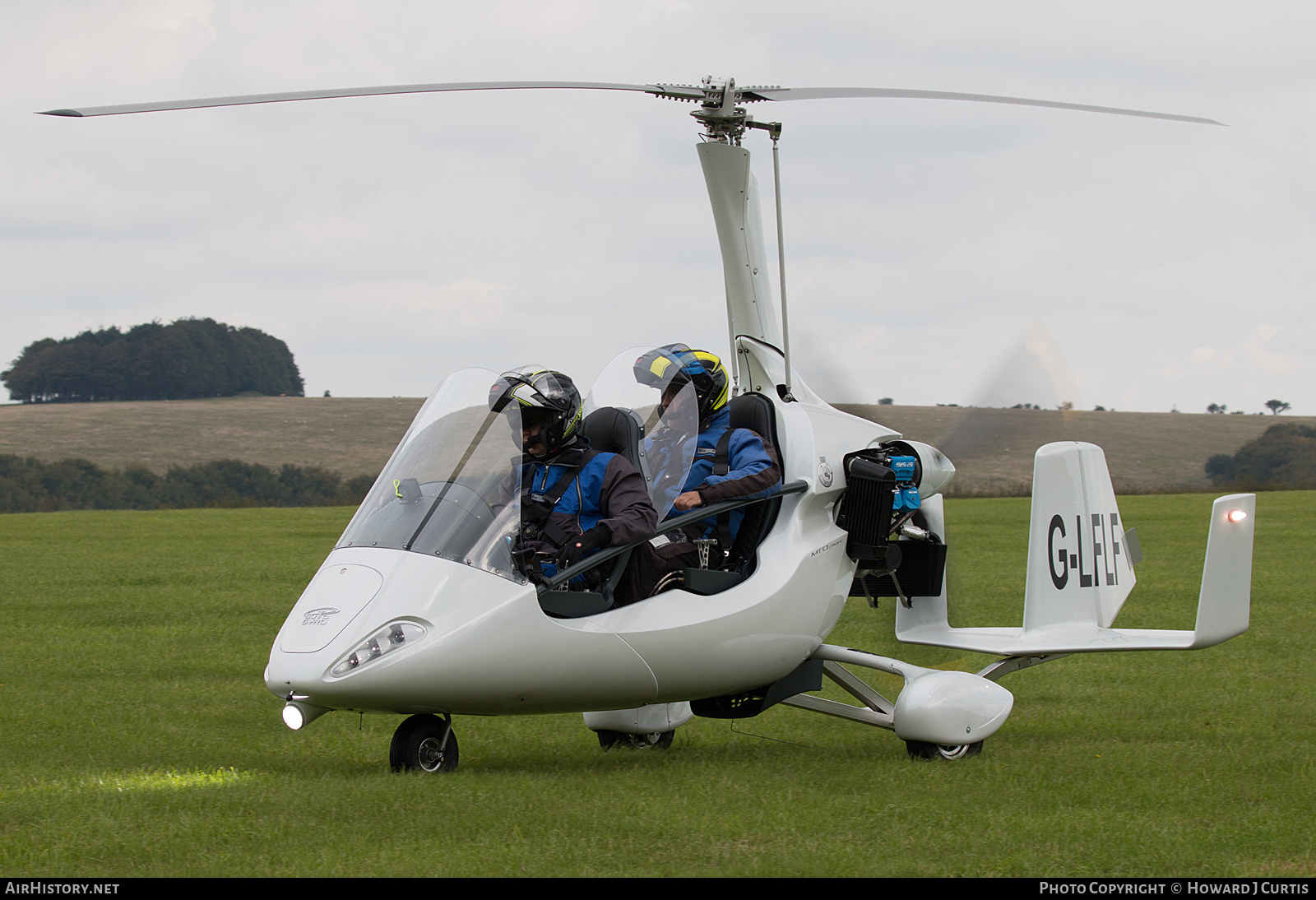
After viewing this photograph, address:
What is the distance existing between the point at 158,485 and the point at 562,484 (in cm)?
4804

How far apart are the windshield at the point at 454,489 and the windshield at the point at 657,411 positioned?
2.66 ft

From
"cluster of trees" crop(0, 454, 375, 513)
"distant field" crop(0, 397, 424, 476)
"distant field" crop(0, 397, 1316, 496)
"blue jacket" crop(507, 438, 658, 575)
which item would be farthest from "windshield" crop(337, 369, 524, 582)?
"distant field" crop(0, 397, 424, 476)

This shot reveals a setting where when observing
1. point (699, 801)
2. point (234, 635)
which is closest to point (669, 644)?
point (699, 801)

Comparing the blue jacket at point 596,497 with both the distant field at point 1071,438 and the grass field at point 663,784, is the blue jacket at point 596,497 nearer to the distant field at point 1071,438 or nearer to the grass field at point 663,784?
the grass field at point 663,784

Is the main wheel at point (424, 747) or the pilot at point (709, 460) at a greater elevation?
the pilot at point (709, 460)

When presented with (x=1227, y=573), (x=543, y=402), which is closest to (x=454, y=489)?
(x=543, y=402)

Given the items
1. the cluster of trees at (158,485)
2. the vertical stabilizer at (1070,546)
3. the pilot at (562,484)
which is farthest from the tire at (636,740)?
the cluster of trees at (158,485)

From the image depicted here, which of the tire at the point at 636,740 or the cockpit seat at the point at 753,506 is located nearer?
the cockpit seat at the point at 753,506

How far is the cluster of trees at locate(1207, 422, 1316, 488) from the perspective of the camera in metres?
47.0

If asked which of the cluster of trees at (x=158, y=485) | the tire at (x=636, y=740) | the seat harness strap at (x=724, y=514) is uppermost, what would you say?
the cluster of trees at (x=158, y=485)

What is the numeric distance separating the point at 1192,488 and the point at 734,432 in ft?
138

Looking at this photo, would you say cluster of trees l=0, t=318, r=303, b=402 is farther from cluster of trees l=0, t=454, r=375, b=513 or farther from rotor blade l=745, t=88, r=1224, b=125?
rotor blade l=745, t=88, r=1224, b=125

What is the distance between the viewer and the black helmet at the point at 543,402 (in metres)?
6.45

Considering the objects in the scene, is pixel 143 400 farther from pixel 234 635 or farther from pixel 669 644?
pixel 669 644
